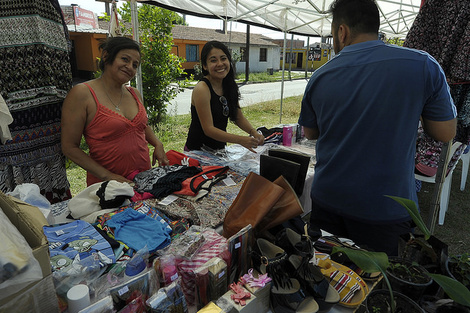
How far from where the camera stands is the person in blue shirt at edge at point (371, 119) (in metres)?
1.37

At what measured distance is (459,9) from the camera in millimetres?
2094

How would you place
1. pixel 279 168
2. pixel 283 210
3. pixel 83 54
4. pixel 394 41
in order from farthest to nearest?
pixel 83 54 < pixel 394 41 < pixel 279 168 < pixel 283 210

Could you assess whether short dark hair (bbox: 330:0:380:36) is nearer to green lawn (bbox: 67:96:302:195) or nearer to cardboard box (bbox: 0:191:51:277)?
cardboard box (bbox: 0:191:51:277)

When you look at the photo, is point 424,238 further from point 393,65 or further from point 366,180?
point 393,65

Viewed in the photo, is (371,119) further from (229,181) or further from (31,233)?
(31,233)

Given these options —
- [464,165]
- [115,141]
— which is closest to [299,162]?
[115,141]

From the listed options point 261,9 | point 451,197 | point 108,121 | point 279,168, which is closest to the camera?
point 279,168

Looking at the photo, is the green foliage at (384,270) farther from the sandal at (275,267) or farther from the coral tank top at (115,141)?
the coral tank top at (115,141)

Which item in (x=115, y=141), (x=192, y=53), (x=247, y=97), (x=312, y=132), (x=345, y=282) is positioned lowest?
(x=247, y=97)

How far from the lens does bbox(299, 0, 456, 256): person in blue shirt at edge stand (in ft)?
4.50

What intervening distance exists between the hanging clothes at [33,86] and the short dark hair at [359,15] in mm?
1747

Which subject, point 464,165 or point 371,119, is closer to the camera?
point 371,119

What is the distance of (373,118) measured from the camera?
4.71 feet

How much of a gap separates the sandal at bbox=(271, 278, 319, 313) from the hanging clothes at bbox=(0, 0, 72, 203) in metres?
1.80
